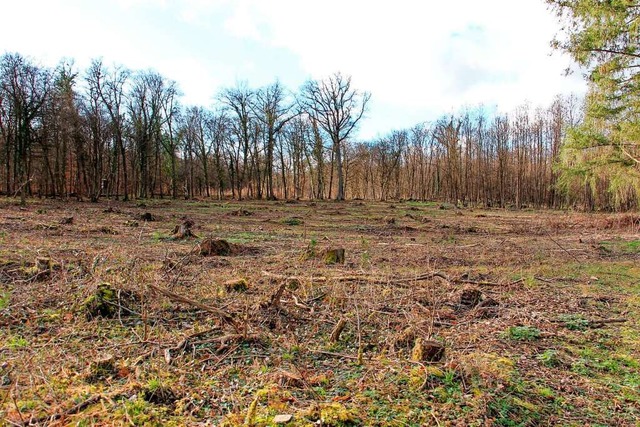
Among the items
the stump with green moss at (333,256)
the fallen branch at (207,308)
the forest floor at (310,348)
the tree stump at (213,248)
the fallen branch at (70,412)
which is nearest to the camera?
the fallen branch at (70,412)

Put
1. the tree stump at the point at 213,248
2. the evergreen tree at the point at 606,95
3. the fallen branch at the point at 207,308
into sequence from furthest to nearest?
1. the evergreen tree at the point at 606,95
2. the tree stump at the point at 213,248
3. the fallen branch at the point at 207,308

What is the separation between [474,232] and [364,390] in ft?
48.8

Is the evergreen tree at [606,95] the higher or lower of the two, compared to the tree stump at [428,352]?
higher

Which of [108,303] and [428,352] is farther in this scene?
[108,303]

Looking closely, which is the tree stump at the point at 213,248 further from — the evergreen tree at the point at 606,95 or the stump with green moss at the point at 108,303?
the evergreen tree at the point at 606,95

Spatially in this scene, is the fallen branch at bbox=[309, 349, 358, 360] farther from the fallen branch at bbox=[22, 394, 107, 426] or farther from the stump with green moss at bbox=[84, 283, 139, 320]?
the stump with green moss at bbox=[84, 283, 139, 320]

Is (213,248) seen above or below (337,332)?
above

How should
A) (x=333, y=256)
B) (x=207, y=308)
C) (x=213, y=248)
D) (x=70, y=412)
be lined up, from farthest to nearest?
(x=213, y=248)
(x=333, y=256)
(x=207, y=308)
(x=70, y=412)

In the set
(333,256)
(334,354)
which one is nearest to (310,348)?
(334,354)

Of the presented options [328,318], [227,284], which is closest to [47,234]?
[227,284]

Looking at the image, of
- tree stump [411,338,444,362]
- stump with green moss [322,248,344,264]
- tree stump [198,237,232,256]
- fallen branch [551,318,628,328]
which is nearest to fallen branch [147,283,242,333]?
tree stump [411,338,444,362]

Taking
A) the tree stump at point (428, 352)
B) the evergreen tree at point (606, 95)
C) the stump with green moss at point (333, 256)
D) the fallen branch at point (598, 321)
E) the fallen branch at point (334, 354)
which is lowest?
the fallen branch at point (598, 321)

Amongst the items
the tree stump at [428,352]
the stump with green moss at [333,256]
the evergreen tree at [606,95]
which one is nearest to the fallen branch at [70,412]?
the tree stump at [428,352]

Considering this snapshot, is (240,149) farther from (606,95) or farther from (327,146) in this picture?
(606,95)
